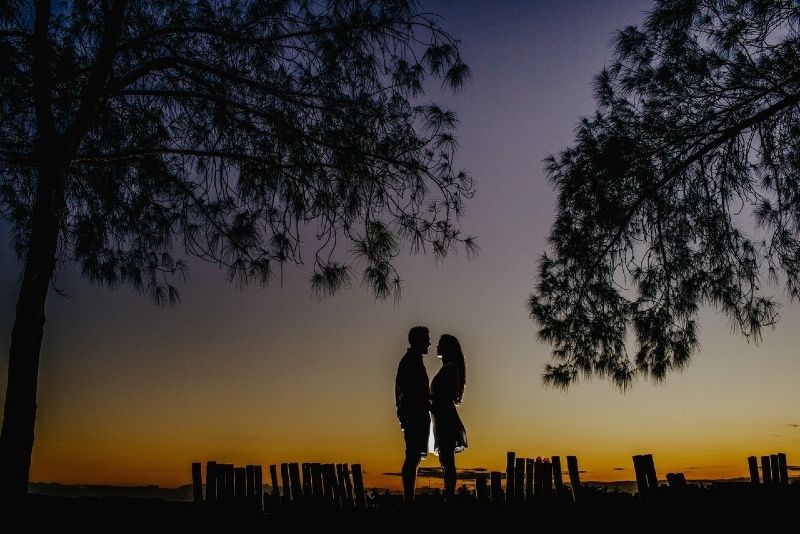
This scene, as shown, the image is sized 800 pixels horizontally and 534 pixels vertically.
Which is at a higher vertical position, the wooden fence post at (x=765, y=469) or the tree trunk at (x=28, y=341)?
the tree trunk at (x=28, y=341)

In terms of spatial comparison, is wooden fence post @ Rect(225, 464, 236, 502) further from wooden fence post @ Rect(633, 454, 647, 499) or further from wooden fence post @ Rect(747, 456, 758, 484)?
wooden fence post @ Rect(747, 456, 758, 484)

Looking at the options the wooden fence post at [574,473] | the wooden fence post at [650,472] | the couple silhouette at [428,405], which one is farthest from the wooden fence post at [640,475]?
the couple silhouette at [428,405]

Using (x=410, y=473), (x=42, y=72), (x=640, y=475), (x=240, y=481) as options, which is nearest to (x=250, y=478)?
(x=240, y=481)

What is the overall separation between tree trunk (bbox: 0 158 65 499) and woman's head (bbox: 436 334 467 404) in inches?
138

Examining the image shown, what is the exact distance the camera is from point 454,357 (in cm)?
633

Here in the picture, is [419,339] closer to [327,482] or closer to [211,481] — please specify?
[327,482]

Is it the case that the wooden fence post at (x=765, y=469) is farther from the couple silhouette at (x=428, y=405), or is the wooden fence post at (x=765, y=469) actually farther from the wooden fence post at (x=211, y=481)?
the wooden fence post at (x=211, y=481)

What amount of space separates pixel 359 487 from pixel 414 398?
46.0 inches

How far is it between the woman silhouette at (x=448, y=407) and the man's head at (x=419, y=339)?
192 mm

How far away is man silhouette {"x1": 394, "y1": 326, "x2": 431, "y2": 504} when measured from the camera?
6191 mm

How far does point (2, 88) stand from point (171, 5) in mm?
1860

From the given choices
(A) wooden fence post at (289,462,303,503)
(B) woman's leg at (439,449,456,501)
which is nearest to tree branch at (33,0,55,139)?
(A) wooden fence post at (289,462,303,503)

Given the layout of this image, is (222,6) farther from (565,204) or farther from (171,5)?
(565,204)

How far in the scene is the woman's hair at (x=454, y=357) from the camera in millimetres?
6320
